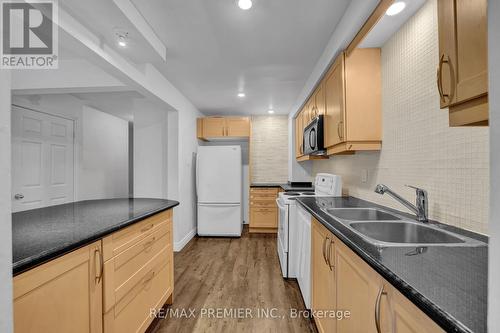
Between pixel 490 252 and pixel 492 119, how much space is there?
258 millimetres

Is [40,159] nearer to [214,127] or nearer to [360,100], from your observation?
[214,127]

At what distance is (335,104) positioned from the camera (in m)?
2.04

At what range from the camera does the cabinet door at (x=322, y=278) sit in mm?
1293

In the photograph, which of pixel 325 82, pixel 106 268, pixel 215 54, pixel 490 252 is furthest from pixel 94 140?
pixel 490 252

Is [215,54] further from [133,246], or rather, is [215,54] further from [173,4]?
[133,246]

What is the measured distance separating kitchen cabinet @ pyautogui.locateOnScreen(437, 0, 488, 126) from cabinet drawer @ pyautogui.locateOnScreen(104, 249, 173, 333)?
1.76 meters

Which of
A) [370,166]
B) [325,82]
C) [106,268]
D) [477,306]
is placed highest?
[325,82]

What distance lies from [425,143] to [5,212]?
6.19 ft

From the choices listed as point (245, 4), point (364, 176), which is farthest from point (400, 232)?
point (245, 4)

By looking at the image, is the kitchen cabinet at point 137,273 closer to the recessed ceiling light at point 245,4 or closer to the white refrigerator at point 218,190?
the recessed ceiling light at point 245,4

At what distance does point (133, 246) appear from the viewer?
1.38 m

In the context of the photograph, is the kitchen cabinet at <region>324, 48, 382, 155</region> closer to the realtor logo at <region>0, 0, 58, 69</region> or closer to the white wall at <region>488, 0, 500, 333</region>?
the white wall at <region>488, 0, 500, 333</region>

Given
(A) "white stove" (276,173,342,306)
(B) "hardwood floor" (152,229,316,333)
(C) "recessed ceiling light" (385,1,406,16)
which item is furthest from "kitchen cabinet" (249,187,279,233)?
(C) "recessed ceiling light" (385,1,406,16)

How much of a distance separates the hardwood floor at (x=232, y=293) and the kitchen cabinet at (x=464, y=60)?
5.64ft
